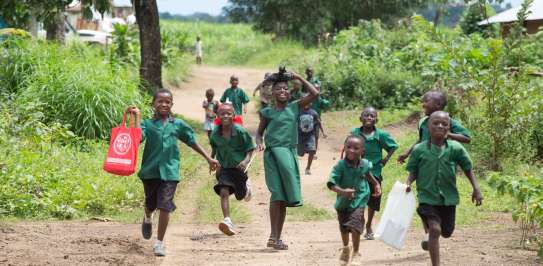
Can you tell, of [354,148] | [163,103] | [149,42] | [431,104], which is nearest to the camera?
[354,148]

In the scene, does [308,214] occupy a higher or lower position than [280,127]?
lower

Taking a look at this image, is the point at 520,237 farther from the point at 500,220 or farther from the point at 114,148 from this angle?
the point at 114,148

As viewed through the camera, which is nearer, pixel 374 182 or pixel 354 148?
pixel 354 148

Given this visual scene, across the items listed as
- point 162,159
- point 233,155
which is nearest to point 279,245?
point 233,155

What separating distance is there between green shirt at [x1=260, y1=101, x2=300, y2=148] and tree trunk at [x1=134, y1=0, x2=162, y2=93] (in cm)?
1188

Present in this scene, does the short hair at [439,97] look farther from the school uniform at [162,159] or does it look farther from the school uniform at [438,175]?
the school uniform at [162,159]

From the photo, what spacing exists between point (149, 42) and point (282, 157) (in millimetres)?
12826

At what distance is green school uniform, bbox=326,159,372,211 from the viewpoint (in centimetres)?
823

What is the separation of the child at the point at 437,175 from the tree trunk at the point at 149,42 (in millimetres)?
13768

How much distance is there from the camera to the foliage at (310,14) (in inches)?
1678

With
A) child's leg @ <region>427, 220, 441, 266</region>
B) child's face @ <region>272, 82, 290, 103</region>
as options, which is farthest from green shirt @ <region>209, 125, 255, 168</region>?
child's leg @ <region>427, 220, 441, 266</region>

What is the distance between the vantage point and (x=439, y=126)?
296 inches

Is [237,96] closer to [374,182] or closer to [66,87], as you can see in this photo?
[66,87]

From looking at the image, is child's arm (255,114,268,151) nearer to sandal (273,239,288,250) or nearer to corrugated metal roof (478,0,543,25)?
sandal (273,239,288,250)
